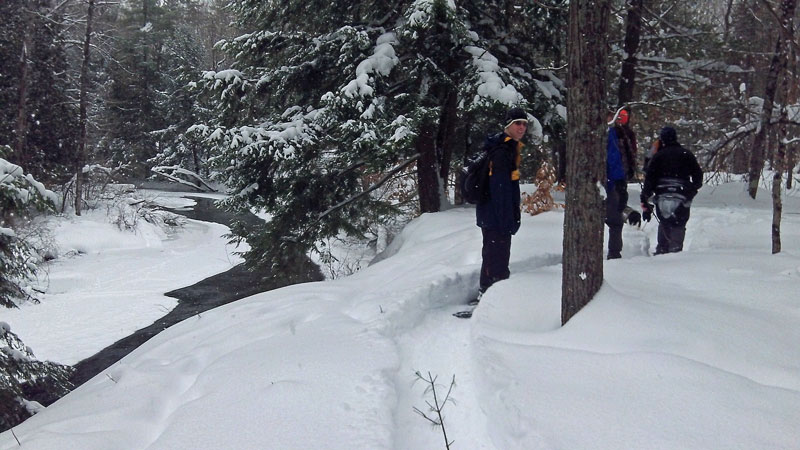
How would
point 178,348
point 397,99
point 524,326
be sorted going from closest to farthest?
point 524,326 < point 178,348 < point 397,99

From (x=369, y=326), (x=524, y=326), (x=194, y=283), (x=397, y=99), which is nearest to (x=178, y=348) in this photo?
(x=369, y=326)

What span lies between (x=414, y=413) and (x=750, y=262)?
417 centimetres

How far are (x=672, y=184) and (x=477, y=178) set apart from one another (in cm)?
282

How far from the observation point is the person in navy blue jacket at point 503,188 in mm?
4969

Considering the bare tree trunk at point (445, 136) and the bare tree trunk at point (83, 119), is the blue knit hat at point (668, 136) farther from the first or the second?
the bare tree trunk at point (83, 119)

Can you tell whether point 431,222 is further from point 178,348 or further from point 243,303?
point 178,348

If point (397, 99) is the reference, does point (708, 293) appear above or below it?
below

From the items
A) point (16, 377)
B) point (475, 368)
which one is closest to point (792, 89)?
point (475, 368)

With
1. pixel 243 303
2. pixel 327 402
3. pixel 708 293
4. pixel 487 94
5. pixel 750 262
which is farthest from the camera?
pixel 487 94

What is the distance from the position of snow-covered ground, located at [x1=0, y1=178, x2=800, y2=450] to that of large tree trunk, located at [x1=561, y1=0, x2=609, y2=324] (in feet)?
0.77

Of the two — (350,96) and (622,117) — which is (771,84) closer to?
(622,117)

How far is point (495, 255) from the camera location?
17.3ft

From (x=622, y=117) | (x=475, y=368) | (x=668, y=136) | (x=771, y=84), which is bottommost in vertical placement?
(x=475, y=368)

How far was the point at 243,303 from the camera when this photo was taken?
5.98 m
